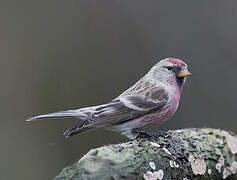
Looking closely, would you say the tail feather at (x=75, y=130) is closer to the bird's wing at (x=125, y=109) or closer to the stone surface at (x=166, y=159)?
the bird's wing at (x=125, y=109)

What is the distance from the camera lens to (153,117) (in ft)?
11.9

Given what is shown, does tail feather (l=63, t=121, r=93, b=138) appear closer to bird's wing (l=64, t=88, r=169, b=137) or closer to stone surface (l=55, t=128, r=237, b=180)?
bird's wing (l=64, t=88, r=169, b=137)

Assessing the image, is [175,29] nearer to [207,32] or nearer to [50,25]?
[207,32]

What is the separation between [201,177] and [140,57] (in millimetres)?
3855

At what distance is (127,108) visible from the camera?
141 inches

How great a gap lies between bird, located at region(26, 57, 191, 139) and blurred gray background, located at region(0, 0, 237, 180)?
2249 mm

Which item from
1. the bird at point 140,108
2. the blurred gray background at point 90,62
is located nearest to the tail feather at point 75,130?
the bird at point 140,108

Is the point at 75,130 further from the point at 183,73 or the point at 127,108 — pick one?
the point at 183,73

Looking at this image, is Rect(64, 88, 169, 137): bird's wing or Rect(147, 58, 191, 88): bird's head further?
Rect(147, 58, 191, 88): bird's head

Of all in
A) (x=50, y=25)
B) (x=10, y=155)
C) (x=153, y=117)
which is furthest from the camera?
(x=50, y=25)

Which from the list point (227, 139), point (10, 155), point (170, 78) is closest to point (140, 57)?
point (10, 155)

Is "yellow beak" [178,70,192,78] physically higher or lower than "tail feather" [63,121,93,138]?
higher

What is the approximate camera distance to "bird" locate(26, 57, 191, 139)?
3.49 metres

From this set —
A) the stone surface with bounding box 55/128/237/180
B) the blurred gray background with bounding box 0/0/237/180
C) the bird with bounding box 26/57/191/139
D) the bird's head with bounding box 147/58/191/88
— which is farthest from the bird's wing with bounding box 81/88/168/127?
the blurred gray background with bounding box 0/0/237/180
